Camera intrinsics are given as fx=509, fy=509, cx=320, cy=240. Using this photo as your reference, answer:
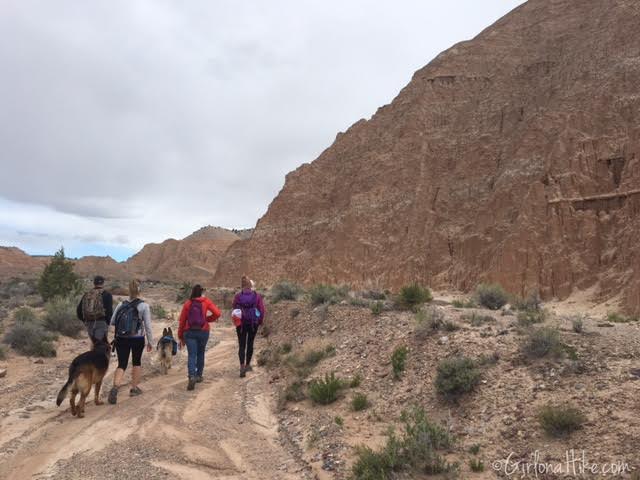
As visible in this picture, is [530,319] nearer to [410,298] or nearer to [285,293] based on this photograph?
[410,298]

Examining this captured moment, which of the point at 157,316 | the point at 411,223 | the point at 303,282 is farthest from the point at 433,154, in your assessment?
the point at 157,316

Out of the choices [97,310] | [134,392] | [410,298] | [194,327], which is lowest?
[134,392]

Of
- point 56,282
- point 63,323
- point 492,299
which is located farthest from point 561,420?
point 56,282

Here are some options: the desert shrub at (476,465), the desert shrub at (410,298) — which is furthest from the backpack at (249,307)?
the desert shrub at (476,465)

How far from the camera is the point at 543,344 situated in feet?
21.2

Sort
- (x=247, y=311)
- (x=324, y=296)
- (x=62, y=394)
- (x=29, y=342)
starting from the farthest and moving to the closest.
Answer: (x=324, y=296) → (x=29, y=342) → (x=247, y=311) → (x=62, y=394)

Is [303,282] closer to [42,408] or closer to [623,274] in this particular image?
[623,274]

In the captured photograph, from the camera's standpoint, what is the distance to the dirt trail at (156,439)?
5.09 metres

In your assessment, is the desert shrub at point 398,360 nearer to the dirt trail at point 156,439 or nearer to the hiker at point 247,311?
the dirt trail at point 156,439

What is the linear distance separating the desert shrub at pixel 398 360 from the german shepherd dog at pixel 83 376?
430 centimetres

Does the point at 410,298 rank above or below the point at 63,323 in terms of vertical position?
above

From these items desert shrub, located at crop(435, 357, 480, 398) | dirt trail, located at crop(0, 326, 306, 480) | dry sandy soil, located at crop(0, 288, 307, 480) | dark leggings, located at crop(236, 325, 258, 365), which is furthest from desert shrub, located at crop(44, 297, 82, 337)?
desert shrub, located at crop(435, 357, 480, 398)

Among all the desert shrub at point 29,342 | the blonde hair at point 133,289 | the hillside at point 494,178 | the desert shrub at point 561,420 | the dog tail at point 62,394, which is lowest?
the desert shrub at point 561,420

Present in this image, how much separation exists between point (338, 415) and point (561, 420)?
9.14ft
